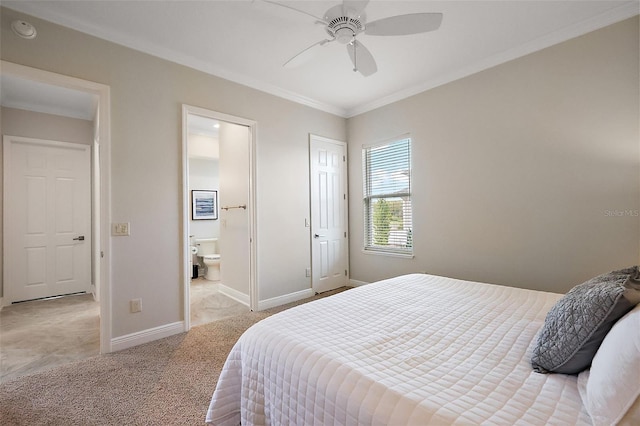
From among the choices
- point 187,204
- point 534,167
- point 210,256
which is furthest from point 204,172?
point 534,167

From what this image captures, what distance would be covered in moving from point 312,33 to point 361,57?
0.57m

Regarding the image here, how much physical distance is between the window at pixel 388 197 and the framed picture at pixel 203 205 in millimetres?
3465

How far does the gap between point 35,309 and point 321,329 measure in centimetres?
428

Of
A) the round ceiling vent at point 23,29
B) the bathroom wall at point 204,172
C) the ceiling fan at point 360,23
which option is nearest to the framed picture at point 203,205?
the bathroom wall at point 204,172

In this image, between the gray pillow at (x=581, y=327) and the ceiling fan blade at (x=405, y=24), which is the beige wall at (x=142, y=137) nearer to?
the ceiling fan blade at (x=405, y=24)

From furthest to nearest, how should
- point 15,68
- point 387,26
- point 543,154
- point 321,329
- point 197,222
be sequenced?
point 197,222
point 543,154
point 15,68
point 387,26
point 321,329

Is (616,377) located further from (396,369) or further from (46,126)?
(46,126)

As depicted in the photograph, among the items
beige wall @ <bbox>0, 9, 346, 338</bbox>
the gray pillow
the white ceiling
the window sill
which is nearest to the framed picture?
beige wall @ <bbox>0, 9, 346, 338</bbox>

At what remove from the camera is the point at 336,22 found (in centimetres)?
202

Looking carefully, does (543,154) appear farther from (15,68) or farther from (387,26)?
(15,68)

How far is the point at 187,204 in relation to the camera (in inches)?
115

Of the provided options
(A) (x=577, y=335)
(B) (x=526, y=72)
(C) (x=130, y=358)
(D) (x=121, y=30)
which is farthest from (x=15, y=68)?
(B) (x=526, y=72)

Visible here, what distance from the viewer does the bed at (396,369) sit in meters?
0.88

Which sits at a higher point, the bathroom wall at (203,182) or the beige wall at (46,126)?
the beige wall at (46,126)
